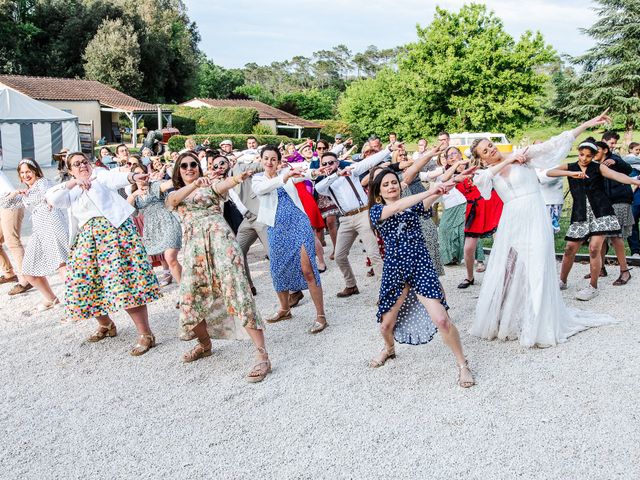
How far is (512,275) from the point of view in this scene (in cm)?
527

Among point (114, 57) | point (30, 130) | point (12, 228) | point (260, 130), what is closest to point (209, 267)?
point (12, 228)

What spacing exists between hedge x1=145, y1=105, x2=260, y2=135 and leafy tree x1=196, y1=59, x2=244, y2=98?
98.0 ft

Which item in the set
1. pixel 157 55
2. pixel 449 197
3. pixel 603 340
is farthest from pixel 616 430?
pixel 157 55

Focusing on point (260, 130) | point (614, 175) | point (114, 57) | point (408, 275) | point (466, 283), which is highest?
point (114, 57)

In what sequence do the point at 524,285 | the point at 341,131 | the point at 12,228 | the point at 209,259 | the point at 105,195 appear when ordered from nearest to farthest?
1. the point at 209,259
2. the point at 524,285
3. the point at 105,195
4. the point at 12,228
5. the point at 341,131

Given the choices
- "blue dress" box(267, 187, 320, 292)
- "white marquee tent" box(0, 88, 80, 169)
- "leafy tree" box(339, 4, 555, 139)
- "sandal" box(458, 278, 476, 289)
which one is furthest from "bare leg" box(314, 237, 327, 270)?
"leafy tree" box(339, 4, 555, 139)

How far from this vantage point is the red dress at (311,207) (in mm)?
8523

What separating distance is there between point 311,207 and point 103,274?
387 centimetres

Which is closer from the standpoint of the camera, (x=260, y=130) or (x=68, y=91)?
(x=68, y=91)

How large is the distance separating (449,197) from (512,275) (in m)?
2.55

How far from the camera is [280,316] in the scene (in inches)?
253

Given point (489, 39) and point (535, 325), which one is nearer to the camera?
point (535, 325)

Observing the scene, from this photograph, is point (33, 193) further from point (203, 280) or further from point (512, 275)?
point (512, 275)

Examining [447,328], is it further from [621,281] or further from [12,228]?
[12,228]
